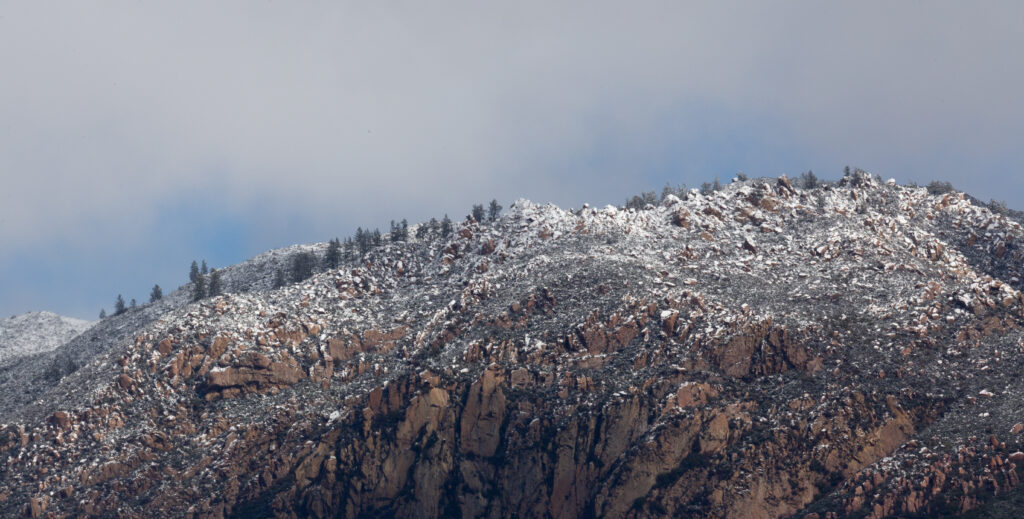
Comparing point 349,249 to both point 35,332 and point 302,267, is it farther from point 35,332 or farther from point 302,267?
point 35,332

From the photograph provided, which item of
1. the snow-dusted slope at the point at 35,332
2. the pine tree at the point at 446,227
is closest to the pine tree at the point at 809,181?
the pine tree at the point at 446,227

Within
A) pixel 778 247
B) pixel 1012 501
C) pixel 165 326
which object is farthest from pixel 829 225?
pixel 165 326

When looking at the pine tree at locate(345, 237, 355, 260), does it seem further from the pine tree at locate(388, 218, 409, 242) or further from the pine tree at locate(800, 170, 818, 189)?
the pine tree at locate(800, 170, 818, 189)

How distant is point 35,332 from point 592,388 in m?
112

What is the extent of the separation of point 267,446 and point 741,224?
214ft

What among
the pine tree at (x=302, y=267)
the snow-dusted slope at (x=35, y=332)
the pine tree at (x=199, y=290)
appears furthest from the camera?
the snow-dusted slope at (x=35, y=332)

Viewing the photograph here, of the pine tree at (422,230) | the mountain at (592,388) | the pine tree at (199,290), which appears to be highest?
the pine tree at (422,230)

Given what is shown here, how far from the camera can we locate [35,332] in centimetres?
15625

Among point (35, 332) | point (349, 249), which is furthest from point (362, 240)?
point (35, 332)

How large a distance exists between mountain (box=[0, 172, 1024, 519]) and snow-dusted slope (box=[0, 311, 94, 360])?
2965 centimetres

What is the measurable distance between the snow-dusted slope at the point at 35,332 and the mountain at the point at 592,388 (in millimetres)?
29655

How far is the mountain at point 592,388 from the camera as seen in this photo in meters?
77.9

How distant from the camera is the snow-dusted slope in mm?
143875

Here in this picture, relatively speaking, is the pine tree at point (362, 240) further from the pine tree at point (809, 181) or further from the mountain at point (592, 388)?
the pine tree at point (809, 181)
